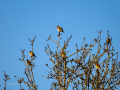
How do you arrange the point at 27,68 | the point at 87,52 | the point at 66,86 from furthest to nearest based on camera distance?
the point at 87,52
the point at 66,86
the point at 27,68

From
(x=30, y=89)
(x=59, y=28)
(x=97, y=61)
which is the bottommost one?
(x=30, y=89)

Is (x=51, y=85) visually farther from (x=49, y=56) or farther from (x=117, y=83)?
(x=117, y=83)

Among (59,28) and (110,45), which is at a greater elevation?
(59,28)

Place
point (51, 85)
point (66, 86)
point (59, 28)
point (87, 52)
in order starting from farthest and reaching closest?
point (59, 28) → point (87, 52) → point (51, 85) → point (66, 86)

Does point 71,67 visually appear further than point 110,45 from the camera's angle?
No

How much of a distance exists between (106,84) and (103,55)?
45.4 inches

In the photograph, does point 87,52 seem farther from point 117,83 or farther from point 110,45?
point 117,83

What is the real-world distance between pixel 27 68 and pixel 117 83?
370cm

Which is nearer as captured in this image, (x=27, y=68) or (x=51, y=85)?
(x=27, y=68)

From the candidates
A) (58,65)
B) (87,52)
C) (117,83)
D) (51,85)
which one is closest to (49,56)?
(58,65)

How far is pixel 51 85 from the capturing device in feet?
20.7

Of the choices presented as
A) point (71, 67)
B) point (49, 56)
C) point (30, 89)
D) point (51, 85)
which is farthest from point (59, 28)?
point (30, 89)

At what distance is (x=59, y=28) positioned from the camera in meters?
7.36

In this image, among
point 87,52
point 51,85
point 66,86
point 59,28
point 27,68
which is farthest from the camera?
point 59,28
